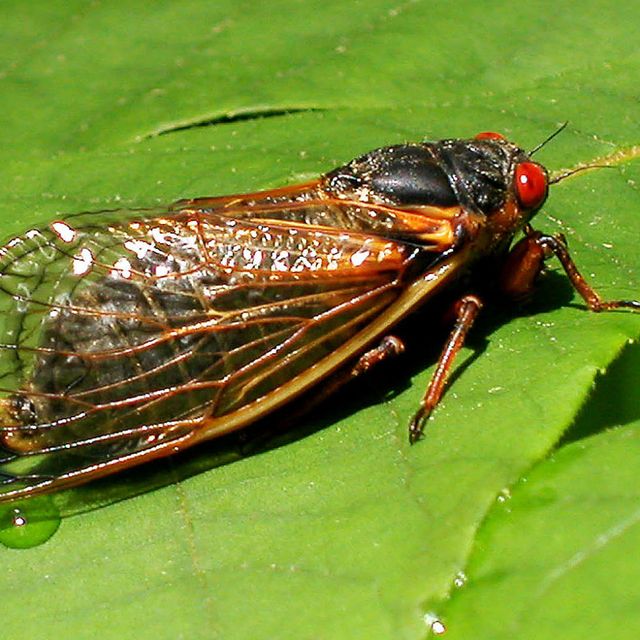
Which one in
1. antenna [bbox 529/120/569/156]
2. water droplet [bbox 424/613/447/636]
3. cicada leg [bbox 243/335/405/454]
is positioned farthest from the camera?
antenna [bbox 529/120/569/156]

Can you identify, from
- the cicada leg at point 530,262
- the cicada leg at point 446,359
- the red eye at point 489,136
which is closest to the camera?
the cicada leg at point 446,359

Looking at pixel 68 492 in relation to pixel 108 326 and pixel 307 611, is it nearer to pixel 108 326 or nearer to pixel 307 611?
pixel 108 326

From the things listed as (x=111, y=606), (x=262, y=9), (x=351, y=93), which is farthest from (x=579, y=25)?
(x=111, y=606)

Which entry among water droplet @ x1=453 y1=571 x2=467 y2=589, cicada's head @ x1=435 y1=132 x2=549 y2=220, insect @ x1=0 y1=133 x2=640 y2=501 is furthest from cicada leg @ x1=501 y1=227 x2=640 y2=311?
water droplet @ x1=453 y1=571 x2=467 y2=589

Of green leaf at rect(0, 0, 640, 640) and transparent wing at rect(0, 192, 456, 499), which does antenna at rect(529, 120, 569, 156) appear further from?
transparent wing at rect(0, 192, 456, 499)

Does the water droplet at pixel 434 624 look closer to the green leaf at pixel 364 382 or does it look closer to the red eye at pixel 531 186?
the green leaf at pixel 364 382

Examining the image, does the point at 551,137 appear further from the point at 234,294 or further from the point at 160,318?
the point at 160,318

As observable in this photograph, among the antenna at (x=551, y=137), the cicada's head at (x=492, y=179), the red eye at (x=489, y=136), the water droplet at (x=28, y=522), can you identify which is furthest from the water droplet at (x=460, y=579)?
the antenna at (x=551, y=137)
